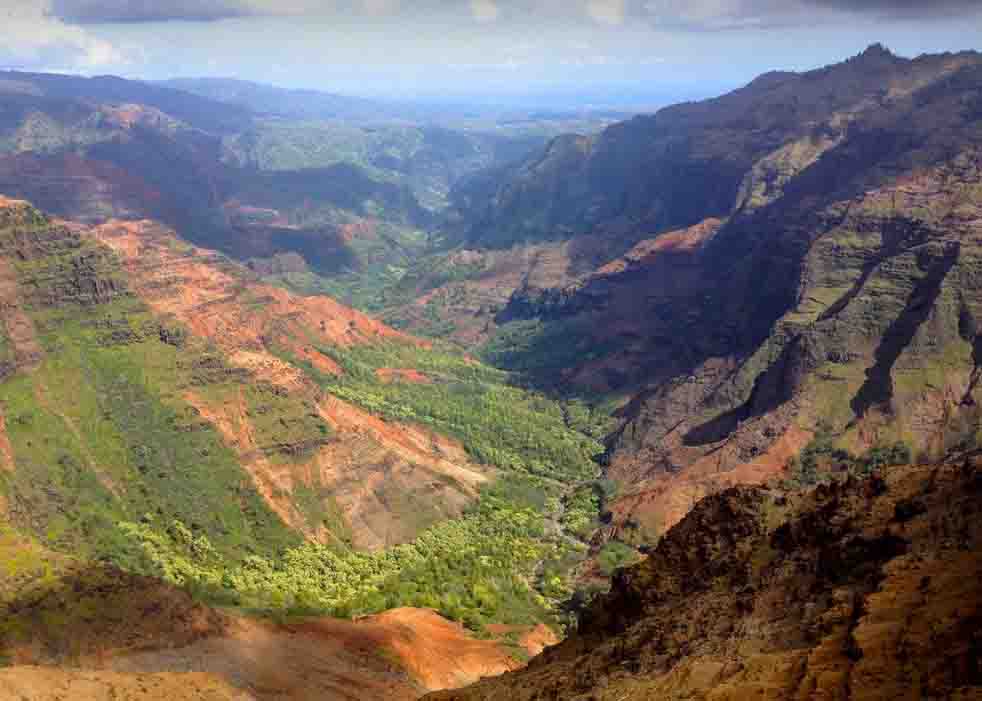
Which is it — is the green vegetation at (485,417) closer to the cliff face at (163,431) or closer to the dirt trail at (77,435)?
the cliff face at (163,431)

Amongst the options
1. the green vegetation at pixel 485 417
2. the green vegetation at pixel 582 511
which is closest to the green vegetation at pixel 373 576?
the green vegetation at pixel 582 511

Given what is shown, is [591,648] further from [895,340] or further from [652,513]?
[895,340]

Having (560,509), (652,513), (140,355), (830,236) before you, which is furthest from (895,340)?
(140,355)

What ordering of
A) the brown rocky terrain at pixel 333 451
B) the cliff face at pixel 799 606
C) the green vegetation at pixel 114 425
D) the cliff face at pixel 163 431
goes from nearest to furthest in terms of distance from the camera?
the cliff face at pixel 799 606
the green vegetation at pixel 114 425
the cliff face at pixel 163 431
the brown rocky terrain at pixel 333 451

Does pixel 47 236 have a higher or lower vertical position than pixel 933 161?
lower

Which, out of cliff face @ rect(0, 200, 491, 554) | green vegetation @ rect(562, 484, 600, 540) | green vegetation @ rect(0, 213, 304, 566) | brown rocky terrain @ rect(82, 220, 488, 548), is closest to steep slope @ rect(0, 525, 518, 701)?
green vegetation @ rect(0, 213, 304, 566)

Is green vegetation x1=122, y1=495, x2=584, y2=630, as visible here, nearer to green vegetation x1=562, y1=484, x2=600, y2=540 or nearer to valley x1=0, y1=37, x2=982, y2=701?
valley x1=0, y1=37, x2=982, y2=701

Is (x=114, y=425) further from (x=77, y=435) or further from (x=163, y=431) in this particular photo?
(x=163, y=431)

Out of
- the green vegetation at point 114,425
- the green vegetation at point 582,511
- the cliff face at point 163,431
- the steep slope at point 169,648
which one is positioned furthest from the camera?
the green vegetation at point 582,511

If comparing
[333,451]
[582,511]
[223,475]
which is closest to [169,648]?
[223,475]
